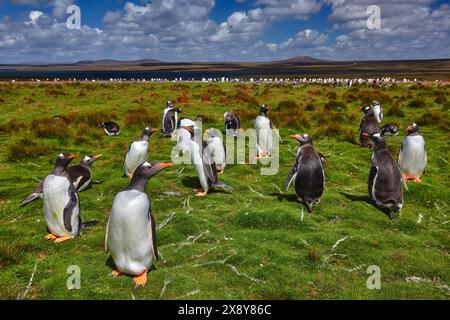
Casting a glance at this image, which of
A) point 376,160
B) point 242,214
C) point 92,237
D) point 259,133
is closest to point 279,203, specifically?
point 242,214

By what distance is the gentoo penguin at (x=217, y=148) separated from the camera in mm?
12156

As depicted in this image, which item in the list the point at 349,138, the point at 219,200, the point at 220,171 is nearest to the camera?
the point at 219,200

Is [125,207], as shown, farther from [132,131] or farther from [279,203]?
[132,131]

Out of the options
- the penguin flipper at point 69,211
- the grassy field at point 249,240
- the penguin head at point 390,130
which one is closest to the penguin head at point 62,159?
the penguin flipper at point 69,211

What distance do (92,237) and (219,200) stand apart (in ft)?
10.9

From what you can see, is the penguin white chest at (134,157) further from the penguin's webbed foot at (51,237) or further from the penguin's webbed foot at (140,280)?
the penguin's webbed foot at (140,280)

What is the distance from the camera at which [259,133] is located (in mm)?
14562

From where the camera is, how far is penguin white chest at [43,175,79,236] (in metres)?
7.48

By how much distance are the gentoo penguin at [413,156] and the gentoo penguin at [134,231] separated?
8268 mm

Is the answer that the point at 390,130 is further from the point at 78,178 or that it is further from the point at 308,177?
the point at 78,178

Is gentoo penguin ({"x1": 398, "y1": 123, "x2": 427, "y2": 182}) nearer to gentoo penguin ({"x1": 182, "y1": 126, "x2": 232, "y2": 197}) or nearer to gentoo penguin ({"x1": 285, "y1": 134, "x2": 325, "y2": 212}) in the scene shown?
gentoo penguin ({"x1": 285, "y1": 134, "x2": 325, "y2": 212})

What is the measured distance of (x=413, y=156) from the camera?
1129 cm

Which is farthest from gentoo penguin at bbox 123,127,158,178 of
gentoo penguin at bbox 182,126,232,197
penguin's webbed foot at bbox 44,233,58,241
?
penguin's webbed foot at bbox 44,233,58,241

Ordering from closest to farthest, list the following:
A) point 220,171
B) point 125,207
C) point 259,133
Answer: point 125,207, point 220,171, point 259,133
